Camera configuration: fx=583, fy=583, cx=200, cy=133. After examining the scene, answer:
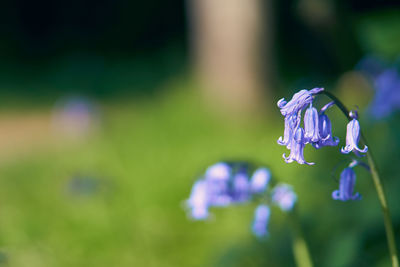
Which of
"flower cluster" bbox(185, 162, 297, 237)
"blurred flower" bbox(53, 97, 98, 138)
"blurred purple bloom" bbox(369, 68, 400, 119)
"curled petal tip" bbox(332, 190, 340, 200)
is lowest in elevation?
"curled petal tip" bbox(332, 190, 340, 200)

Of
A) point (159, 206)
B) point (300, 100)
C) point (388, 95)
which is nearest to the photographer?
point (300, 100)

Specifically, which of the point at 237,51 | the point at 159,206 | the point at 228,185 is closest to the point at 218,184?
the point at 228,185

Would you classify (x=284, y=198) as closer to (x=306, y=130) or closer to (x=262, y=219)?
(x=262, y=219)

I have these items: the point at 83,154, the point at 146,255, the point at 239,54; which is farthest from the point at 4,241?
the point at 239,54

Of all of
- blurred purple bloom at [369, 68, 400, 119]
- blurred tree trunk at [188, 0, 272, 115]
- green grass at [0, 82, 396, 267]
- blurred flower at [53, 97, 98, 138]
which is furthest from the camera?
blurred tree trunk at [188, 0, 272, 115]

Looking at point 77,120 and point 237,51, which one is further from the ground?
point 237,51

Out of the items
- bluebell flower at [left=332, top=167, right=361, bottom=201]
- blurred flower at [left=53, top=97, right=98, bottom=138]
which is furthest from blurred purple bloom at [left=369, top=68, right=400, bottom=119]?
blurred flower at [left=53, top=97, right=98, bottom=138]

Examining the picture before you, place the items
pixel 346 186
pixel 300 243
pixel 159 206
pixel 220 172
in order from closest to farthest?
1. pixel 346 186
2. pixel 220 172
3. pixel 300 243
4. pixel 159 206

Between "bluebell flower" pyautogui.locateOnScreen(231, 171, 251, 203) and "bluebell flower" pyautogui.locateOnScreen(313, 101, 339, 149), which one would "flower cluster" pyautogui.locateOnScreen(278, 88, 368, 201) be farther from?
"bluebell flower" pyautogui.locateOnScreen(231, 171, 251, 203)
